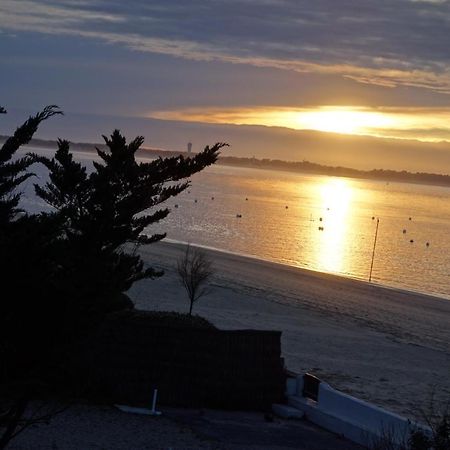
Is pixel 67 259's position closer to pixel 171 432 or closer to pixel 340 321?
pixel 171 432

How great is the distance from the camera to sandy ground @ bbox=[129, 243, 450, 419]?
19.4m

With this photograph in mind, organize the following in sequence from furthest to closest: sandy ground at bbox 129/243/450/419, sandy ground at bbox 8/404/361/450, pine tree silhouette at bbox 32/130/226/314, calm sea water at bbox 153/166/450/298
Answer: calm sea water at bbox 153/166/450/298
sandy ground at bbox 129/243/450/419
sandy ground at bbox 8/404/361/450
pine tree silhouette at bbox 32/130/226/314

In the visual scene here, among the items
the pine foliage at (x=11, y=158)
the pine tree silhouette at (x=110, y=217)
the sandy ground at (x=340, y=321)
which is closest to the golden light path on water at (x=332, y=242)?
the sandy ground at (x=340, y=321)

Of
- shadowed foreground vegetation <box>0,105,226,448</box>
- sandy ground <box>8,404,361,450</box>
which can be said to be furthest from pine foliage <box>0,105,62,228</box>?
sandy ground <box>8,404,361,450</box>

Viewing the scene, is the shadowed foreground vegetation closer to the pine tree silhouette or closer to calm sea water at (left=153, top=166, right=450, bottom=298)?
the pine tree silhouette

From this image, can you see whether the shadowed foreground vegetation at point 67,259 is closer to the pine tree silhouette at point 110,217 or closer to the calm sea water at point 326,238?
the pine tree silhouette at point 110,217

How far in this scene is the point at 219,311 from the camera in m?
28.6

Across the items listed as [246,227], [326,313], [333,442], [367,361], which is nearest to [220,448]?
[333,442]

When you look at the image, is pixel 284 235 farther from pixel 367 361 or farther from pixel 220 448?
pixel 220 448

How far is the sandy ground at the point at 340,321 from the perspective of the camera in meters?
19.4

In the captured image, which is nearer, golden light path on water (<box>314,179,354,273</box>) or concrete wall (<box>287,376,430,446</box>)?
concrete wall (<box>287,376,430,446</box>)

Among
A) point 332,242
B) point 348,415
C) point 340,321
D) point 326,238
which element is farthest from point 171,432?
point 326,238

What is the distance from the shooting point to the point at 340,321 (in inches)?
1192

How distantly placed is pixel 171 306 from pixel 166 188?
20.7 m
